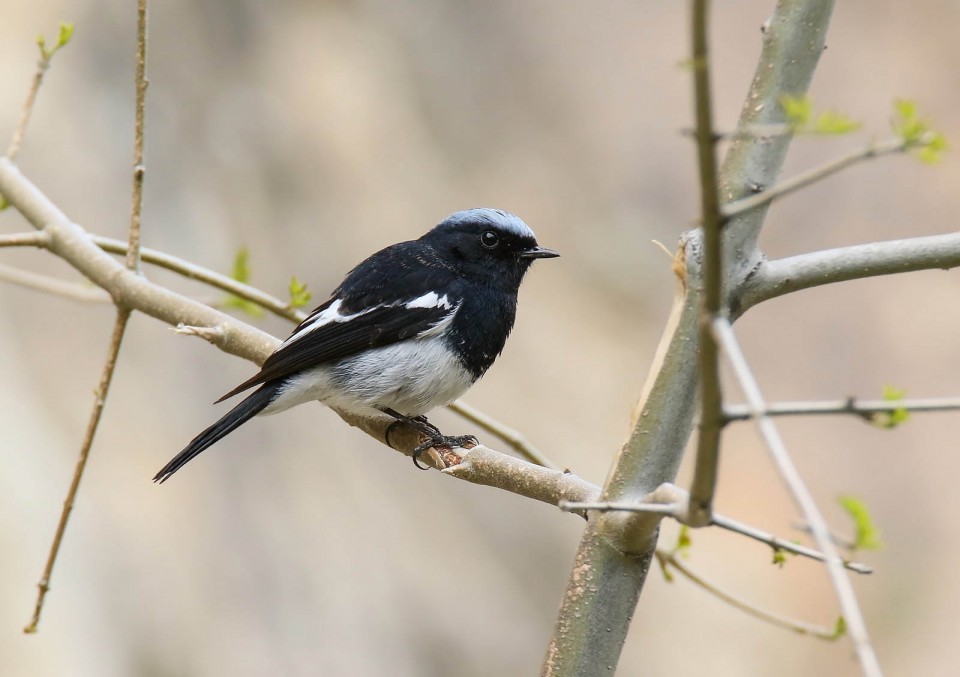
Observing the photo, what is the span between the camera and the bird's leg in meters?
3.16

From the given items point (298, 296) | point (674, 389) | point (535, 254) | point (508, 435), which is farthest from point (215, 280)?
point (674, 389)

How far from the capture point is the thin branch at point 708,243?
1116 millimetres

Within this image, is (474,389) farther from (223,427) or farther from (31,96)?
(31,96)

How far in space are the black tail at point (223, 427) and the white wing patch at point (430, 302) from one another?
622mm

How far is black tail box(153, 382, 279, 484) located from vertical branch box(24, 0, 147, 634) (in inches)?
13.8

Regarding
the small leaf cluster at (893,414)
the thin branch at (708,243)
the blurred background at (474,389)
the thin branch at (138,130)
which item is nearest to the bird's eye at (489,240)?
the thin branch at (138,130)

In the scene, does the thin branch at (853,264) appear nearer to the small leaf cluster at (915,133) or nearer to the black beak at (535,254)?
the small leaf cluster at (915,133)

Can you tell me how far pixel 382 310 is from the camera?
3.85m

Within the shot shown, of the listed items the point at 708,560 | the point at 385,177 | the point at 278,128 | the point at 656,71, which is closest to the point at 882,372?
the point at 708,560

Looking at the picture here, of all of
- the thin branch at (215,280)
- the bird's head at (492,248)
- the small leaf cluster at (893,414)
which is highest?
the bird's head at (492,248)

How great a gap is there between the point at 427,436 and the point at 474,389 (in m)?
5.53

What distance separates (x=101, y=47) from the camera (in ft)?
24.3

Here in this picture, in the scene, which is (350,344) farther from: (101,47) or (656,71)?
(656,71)

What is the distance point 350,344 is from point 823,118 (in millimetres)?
2772
